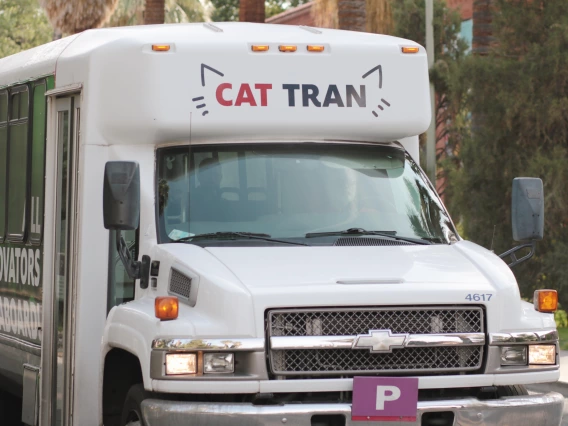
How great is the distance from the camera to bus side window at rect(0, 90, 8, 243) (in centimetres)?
1054

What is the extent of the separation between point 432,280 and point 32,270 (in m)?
3.58

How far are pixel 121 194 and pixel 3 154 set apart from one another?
3565 millimetres

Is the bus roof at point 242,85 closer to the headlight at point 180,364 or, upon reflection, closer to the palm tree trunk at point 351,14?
the headlight at point 180,364

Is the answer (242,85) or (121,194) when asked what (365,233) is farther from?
(121,194)

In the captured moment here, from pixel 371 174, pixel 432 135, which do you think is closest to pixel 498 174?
pixel 432 135

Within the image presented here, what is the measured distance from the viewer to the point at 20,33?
5412 centimetres

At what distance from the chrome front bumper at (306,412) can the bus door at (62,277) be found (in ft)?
6.03

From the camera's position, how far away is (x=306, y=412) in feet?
22.6

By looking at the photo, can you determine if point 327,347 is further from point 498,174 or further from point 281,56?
point 498,174

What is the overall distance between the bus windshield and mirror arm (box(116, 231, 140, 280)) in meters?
0.24

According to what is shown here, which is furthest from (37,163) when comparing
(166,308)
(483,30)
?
(483,30)

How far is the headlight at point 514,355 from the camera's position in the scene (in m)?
7.33

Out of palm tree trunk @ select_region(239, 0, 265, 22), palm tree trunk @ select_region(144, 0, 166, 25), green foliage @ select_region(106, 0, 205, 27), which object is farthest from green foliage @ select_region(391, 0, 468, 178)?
green foliage @ select_region(106, 0, 205, 27)

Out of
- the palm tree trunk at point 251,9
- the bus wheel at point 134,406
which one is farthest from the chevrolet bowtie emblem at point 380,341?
the palm tree trunk at point 251,9
